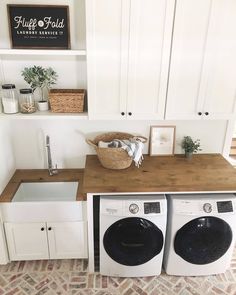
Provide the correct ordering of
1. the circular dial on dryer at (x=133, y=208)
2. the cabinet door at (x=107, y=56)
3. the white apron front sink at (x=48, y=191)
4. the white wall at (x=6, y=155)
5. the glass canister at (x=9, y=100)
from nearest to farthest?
the cabinet door at (x=107, y=56) < the circular dial on dryer at (x=133, y=208) < the glass canister at (x=9, y=100) < the white wall at (x=6, y=155) < the white apron front sink at (x=48, y=191)

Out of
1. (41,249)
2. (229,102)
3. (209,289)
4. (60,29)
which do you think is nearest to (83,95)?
(60,29)

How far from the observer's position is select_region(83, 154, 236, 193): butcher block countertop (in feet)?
6.21

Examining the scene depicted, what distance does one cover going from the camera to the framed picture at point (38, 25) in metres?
1.90

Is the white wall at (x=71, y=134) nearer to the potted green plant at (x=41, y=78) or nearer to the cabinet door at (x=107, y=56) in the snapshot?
the potted green plant at (x=41, y=78)

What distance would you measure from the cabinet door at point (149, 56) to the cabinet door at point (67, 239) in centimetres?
106

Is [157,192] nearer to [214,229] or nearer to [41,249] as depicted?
[214,229]

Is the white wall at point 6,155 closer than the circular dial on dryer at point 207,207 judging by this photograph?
No

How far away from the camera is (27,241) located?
2133 mm

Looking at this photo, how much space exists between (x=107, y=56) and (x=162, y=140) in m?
0.97

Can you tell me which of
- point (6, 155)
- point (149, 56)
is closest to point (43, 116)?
point (6, 155)

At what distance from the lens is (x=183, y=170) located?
2.16 metres

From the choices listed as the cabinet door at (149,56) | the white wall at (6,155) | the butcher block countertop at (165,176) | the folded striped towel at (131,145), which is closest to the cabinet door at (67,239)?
the butcher block countertop at (165,176)

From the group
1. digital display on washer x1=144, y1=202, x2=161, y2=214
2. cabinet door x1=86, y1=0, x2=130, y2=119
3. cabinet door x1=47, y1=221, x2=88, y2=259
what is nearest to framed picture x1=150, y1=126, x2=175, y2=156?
cabinet door x1=86, y1=0, x2=130, y2=119

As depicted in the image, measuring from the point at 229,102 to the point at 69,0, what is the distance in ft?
5.00
